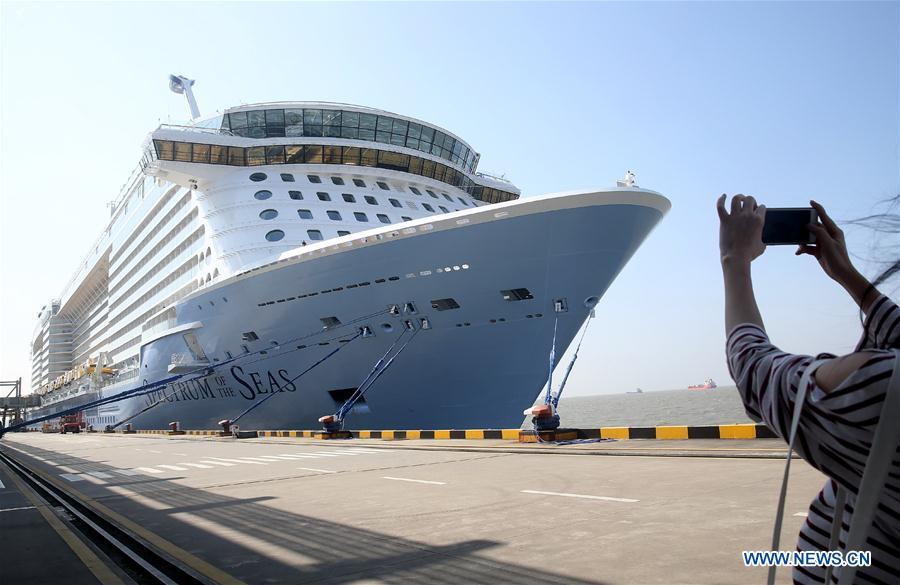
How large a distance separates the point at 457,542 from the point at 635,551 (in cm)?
134

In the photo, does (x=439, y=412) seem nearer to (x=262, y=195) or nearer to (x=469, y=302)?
(x=469, y=302)

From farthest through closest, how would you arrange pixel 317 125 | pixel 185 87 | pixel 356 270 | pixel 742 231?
pixel 185 87
pixel 317 125
pixel 356 270
pixel 742 231

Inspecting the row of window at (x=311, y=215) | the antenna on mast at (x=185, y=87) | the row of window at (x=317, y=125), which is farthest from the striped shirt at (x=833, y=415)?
the antenna on mast at (x=185, y=87)

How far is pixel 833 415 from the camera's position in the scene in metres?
1.35

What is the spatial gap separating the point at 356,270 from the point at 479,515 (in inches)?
477

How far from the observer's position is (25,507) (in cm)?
930

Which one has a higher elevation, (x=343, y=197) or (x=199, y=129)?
(x=199, y=129)

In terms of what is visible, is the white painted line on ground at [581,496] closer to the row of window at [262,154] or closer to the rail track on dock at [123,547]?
the rail track on dock at [123,547]

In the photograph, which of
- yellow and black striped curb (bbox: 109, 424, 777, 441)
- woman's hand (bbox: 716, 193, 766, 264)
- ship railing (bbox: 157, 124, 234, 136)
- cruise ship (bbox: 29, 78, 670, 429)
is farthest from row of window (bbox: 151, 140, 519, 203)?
woman's hand (bbox: 716, 193, 766, 264)

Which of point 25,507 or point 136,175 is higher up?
point 136,175

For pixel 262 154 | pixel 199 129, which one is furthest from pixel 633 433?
pixel 199 129

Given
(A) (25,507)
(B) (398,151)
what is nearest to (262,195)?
(B) (398,151)

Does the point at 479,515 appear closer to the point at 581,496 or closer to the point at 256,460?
the point at 581,496

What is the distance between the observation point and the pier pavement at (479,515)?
444 centimetres
